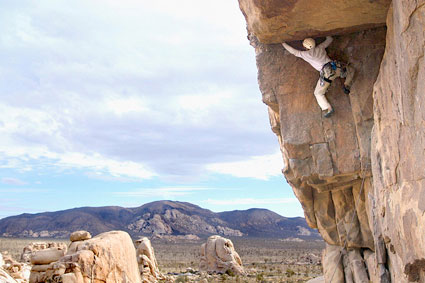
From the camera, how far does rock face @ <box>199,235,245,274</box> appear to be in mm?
27319

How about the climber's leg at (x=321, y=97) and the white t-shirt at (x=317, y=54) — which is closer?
the white t-shirt at (x=317, y=54)

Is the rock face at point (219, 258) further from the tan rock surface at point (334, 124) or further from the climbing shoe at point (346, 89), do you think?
the climbing shoe at point (346, 89)

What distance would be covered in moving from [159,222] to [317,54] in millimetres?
91511

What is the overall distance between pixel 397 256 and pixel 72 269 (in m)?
7.50

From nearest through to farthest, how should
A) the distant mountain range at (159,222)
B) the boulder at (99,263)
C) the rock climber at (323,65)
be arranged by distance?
the boulder at (99,263)
the rock climber at (323,65)
the distant mountain range at (159,222)

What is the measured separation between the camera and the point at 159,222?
3871 inches

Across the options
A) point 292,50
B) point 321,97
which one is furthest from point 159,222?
point 292,50

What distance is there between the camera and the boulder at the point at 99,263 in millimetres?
9859

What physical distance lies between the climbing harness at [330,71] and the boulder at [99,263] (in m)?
7.34

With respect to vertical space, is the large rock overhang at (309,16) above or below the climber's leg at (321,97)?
above

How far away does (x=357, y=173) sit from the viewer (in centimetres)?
1165

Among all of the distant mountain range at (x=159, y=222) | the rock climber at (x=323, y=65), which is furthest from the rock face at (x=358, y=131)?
the distant mountain range at (x=159, y=222)

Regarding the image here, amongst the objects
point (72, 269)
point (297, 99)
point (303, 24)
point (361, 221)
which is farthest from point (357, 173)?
point (72, 269)

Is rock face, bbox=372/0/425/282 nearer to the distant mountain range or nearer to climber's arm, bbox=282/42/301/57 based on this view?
climber's arm, bbox=282/42/301/57
